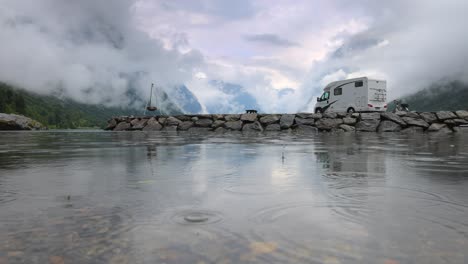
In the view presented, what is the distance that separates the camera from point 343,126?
81.6ft

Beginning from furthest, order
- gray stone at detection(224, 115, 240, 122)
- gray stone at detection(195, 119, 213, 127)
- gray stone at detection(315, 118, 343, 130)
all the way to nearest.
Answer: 1. gray stone at detection(195, 119, 213, 127)
2. gray stone at detection(224, 115, 240, 122)
3. gray stone at detection(315, 118, 343, 130)

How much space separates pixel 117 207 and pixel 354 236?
173 cm

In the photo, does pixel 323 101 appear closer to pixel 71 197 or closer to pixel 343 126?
pixel 343 126

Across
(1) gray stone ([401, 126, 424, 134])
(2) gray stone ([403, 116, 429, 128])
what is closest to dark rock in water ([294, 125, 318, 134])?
(1) gray stone ([401, 126, 424, 134])

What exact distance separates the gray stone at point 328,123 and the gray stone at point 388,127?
113 inches

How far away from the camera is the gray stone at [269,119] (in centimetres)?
2622

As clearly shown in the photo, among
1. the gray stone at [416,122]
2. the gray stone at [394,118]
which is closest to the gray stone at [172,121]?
the gray stone at [394,118]

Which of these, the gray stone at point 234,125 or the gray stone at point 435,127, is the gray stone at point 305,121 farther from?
A: the gray stone at point 435,127

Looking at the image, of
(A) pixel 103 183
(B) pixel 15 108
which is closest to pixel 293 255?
(A) pixel 103 183

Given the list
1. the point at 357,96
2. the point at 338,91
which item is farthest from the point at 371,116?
the point at 338,91

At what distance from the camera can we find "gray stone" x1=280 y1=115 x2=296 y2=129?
25719 millimetres

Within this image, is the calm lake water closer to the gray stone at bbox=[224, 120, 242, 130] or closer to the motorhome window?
the gray stone at bbox=[224, 120, 242, 130]

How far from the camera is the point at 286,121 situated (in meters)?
25.8

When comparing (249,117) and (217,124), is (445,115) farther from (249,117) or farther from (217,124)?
(217,124)
